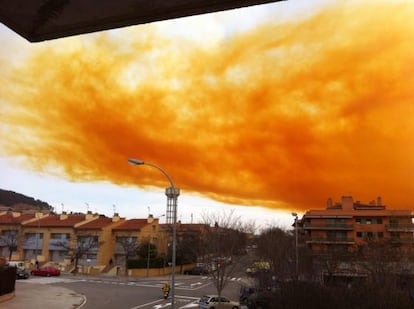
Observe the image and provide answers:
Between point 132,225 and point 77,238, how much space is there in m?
9.21

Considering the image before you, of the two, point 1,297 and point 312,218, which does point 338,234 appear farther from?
point 1,297

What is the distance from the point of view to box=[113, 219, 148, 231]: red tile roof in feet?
207

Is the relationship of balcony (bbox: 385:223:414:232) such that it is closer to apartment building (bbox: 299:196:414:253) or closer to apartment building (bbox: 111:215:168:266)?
apartment building (bbox: 299:196:414:253)

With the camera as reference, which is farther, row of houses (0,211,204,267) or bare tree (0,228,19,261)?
bare tree (0,228,19,261)

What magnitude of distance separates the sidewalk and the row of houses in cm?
2409

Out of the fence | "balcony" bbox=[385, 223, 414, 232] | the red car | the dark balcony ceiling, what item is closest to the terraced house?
the red car

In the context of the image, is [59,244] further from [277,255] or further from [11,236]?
[277,255]

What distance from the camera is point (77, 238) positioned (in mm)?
60812

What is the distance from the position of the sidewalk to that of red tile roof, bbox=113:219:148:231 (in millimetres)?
27560

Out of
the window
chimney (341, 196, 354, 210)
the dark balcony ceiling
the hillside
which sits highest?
the hillside

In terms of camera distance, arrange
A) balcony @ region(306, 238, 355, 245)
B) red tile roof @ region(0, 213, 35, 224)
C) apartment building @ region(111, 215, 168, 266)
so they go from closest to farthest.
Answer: apartment building @ region(111, 215, 168, 266) < balcony @ region(306, 238, 355, 245) < red tile roof @ region(0, 213, 35, 224)

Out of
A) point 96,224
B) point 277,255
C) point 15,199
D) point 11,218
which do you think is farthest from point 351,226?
point 15,199

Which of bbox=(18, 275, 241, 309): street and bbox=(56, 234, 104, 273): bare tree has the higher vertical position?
bbox=(56, 234, 104, 273): bare tree

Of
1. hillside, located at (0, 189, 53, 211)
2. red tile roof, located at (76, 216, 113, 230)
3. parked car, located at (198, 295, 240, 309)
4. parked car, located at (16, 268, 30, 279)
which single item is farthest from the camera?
hillside, located at (0, 189, 53, 211)
